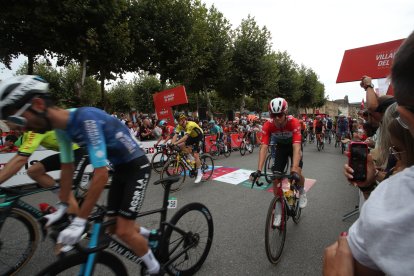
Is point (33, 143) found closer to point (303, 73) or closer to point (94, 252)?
point (94, 252)

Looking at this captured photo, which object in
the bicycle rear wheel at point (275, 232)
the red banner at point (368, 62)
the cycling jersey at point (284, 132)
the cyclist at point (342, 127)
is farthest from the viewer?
the cyclist at point (342, 127)

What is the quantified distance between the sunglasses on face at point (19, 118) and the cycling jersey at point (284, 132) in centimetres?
324

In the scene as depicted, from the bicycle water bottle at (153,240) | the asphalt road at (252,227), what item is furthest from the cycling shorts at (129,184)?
the asphalt road at (252,227)

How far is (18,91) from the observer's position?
5.88 feet

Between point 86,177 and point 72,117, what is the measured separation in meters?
3.42

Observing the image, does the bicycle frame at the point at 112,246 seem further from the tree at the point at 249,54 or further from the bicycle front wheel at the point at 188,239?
the tree at the point at 249,54

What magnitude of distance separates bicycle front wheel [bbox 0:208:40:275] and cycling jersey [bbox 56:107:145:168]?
4.08ft

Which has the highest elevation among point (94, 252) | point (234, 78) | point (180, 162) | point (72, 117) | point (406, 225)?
point (234, 78)

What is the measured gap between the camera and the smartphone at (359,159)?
1.79m

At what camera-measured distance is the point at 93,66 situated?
14883 millimetres

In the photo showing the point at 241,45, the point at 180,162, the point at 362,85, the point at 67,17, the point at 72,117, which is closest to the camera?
the point at 72,117

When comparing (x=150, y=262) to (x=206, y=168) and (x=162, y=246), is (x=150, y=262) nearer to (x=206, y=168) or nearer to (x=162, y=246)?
(x=162, y=246)

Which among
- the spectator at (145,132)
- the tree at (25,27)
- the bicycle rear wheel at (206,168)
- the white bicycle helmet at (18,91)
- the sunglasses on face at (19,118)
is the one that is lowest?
the bicycle rear wheel at (206,168)

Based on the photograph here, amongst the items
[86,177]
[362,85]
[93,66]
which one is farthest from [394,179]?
[93,66]
